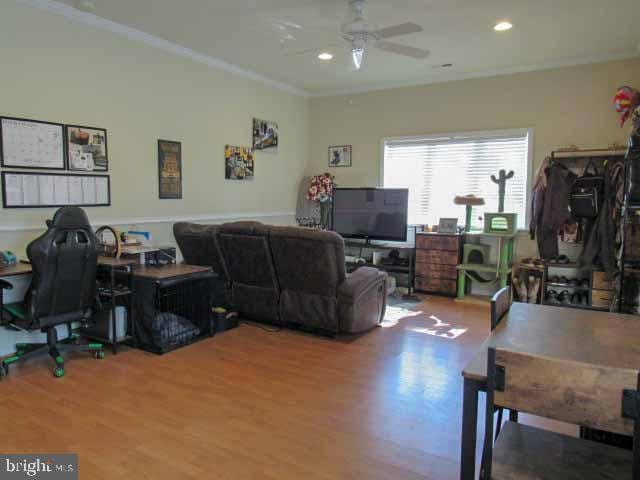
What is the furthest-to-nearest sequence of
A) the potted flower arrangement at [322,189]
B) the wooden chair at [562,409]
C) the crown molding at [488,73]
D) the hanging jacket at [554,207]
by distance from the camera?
the potted flower arrangement at [322,189]
the hanging jacket at [554,207]
the crown molding at [488,73]
the wooden chair at [562,409]

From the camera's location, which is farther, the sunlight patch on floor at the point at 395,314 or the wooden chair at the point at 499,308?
the sunlight patch on floor at the point at 395,314

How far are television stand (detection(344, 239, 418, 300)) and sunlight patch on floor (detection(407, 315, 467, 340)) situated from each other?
1195 millimetres

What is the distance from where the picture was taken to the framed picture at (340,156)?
6.77 metres

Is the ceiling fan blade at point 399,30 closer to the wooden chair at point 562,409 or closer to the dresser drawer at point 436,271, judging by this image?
the wooden chair at point 562,409

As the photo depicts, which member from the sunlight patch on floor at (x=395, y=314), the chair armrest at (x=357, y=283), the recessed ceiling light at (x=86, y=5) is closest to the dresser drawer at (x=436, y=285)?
the sunlight patch on floor at (x=395, y=314)

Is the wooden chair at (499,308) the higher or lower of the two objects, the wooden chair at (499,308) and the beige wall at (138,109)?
the lower

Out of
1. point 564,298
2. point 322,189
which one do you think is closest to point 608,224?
point 564,298

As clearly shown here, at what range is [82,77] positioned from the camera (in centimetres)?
396

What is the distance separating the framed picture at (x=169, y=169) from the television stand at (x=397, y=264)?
239 centimetres

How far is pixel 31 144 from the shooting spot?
3602mm

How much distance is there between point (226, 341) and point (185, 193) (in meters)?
1.96

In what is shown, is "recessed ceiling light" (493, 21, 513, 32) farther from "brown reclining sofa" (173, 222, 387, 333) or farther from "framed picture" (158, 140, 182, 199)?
"framed picture" (158, 140, 182, 199)

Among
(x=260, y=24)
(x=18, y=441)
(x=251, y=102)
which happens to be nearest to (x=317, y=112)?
(x=251, y=102)

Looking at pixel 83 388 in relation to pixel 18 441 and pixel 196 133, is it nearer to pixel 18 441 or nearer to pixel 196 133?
pixel 18 441
